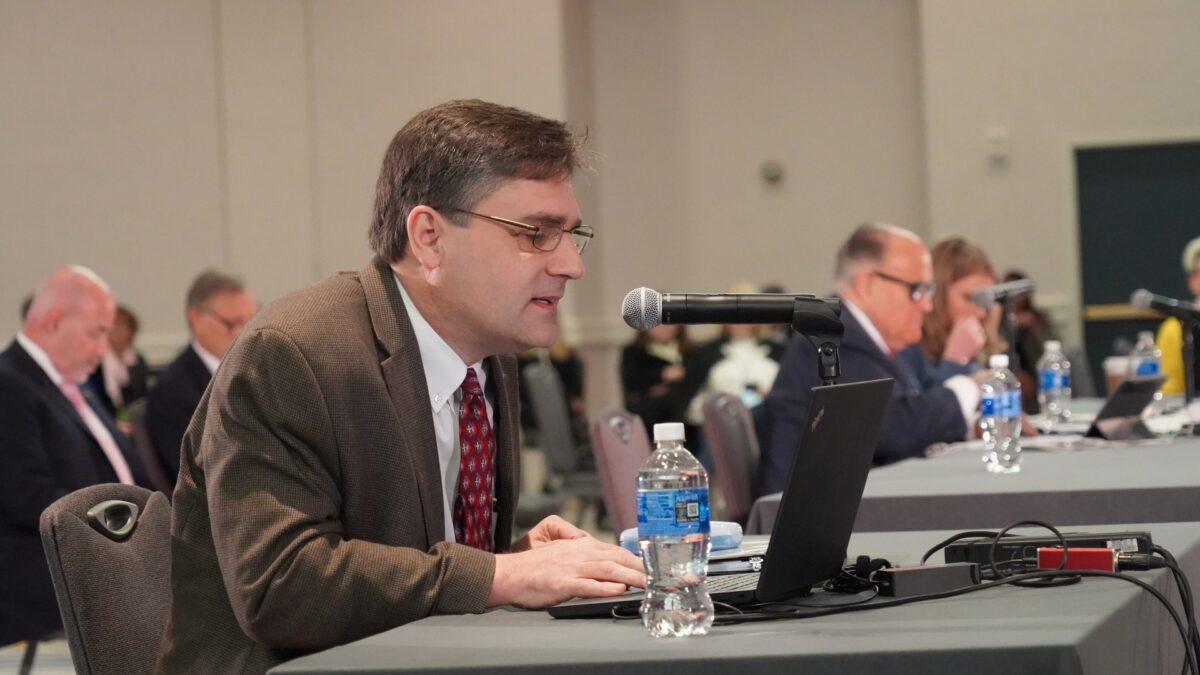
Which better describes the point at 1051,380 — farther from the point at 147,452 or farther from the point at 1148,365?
the point at 147,452

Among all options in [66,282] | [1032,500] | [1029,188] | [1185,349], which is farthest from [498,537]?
[1029,188]

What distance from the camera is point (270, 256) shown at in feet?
39.2

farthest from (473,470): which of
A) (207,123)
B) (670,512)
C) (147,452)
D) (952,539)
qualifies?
(207,123)

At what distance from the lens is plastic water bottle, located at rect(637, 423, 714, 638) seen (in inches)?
64.2

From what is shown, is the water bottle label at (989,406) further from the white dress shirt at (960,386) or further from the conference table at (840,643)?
the conference table at (840,643)

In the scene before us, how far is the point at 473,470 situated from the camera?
223 cm

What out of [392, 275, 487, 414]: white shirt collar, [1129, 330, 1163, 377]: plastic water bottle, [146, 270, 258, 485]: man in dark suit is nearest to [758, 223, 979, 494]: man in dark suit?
[1129, 330, 1163, 377]: plastic water bottle

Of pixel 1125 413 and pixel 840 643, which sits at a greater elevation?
pixel 840 643

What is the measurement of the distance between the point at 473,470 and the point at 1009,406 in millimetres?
2003

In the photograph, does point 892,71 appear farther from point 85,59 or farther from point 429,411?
point 429,411

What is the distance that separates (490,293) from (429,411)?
0.19 metres

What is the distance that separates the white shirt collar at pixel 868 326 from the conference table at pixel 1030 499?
1157 mm

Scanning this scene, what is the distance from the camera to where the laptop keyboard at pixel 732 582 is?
5.93 feet

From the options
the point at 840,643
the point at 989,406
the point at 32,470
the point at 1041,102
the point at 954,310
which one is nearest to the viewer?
the point at 840,643
